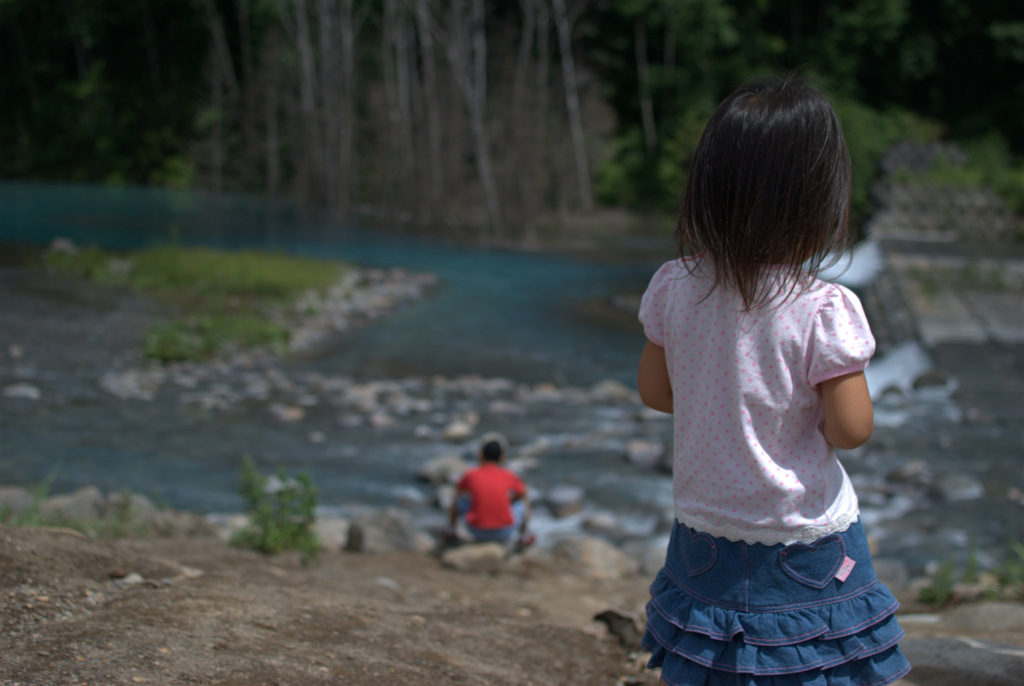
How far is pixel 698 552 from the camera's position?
173 centimetres

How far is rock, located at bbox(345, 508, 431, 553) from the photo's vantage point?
4941 mm

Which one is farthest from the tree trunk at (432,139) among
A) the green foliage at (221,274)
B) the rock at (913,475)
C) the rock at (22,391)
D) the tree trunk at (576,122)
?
the rock at (913,475)

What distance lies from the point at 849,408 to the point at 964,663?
140cm

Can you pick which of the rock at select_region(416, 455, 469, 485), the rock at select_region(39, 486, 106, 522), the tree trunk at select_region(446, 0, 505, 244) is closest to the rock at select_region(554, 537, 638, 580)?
the rock at select_region(416, 455, 469, 485)

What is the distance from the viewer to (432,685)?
2381mm

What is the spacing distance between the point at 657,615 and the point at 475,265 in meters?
16.0

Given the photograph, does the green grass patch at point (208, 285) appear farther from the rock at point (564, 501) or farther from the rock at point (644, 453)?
the rock at point (564, 501)

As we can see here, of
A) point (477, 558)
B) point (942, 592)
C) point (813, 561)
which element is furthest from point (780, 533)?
point (477, 558)

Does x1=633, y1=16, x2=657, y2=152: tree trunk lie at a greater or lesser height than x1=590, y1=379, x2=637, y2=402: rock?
greater

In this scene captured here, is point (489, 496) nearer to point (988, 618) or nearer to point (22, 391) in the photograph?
point (988, 618)

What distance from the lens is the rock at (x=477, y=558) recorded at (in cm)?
475

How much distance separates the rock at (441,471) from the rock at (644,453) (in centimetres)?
137

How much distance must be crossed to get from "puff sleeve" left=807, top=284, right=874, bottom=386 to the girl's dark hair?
68 mm

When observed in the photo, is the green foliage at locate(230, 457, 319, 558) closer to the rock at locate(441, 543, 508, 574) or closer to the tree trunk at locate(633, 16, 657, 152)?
the rock at locate(441, 543, 508, 574)
